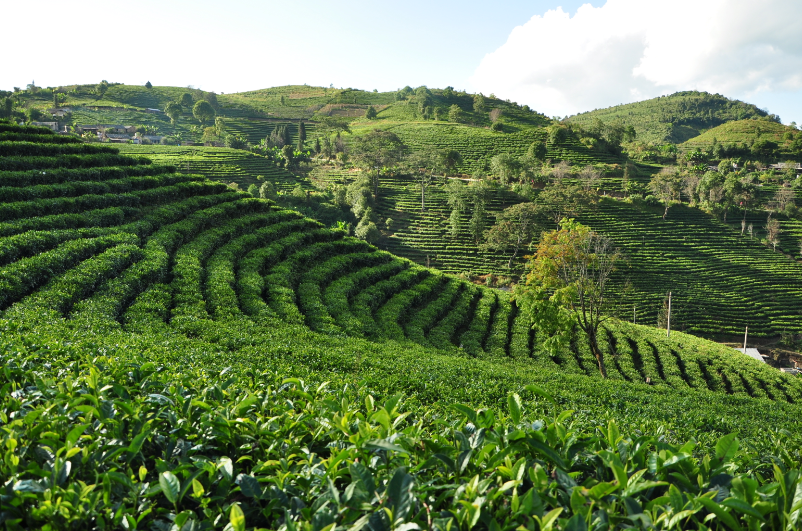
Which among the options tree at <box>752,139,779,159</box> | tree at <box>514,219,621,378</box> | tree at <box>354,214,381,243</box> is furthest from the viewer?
tree at <box>752,139,779,159</box>

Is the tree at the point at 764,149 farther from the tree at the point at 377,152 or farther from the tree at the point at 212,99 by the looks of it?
the tree at the point at 212,99

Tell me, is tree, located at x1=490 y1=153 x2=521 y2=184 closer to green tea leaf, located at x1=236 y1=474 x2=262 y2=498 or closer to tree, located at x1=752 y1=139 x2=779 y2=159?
tree, located at x1=752 y1=139 x2=779 y2=159

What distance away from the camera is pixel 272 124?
9888 cm

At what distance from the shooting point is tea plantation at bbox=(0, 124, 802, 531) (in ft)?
5.83

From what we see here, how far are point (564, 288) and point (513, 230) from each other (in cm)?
3010

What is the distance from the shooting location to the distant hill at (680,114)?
127 meters

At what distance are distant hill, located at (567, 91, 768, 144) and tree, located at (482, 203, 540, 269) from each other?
93.3 metres

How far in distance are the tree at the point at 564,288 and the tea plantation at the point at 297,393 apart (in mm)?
1951

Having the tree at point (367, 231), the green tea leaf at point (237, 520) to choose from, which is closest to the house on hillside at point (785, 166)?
the tree at point (367, 231)

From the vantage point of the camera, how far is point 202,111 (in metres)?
91.2

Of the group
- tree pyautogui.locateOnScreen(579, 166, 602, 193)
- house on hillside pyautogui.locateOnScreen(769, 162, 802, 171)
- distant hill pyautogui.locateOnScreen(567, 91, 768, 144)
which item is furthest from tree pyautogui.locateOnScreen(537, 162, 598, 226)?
distant hill pyautogui.locateOnScreen(567, 91, 768, 144)

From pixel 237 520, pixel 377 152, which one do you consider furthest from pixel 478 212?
pixel 237 520

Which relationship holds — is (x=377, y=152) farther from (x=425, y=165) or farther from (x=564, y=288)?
(x=564, y=288)

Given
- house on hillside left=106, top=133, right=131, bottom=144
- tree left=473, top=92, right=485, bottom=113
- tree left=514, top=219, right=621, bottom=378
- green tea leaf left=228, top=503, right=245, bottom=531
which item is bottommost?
tree left=514, top=219, right=621, bottom=378
